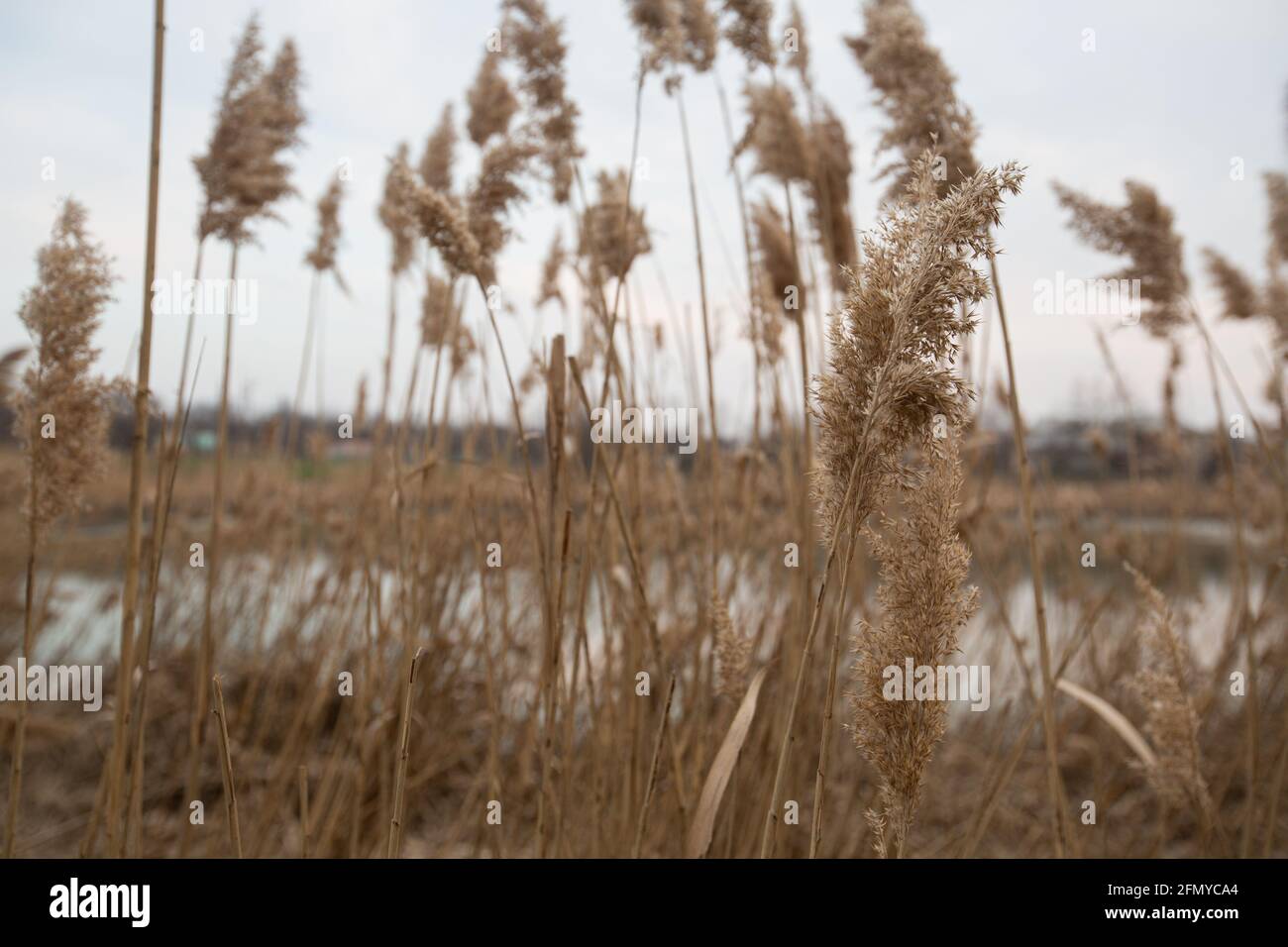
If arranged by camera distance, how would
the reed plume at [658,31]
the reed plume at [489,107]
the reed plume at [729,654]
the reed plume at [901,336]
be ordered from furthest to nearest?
the reed plume at [489,107], the reed plume at [658,31], the reed plume at [729,654], the reed plume at [901,336]

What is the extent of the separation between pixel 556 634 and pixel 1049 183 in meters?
Answer: 1.33

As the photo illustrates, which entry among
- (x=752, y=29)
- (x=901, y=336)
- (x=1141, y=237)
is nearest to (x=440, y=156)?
(x=752, y=29)

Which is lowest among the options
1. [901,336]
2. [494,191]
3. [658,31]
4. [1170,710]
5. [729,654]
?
[1170,710]

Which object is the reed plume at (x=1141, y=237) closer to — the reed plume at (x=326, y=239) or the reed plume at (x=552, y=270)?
the reed plume at (x=552, y=270)

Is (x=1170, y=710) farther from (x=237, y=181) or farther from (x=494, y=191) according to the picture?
(x=237, y=181)

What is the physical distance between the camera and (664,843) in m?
1.46

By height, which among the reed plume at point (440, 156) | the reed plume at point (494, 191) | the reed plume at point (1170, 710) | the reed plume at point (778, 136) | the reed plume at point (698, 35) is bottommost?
the reed plume at point (1170, 710)

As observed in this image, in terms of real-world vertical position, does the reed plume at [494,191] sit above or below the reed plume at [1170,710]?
above

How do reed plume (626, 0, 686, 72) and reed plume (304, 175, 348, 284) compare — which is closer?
reed plume (626, 0, 686, 72)

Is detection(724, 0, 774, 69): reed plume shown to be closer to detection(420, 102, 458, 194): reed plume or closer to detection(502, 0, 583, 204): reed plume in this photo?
detection(502, 0, 583, 204): reed plume

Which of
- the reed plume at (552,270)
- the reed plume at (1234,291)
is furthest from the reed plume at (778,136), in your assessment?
the reed plume at (1234,291)

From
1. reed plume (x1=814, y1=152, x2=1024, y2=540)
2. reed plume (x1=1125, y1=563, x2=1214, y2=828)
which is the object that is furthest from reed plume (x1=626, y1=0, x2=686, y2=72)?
reed plume (x1=1125, y1=563, x2=1214, y2=828)

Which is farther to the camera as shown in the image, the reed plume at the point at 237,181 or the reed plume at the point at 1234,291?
the reed plume at the point at 1234,291
